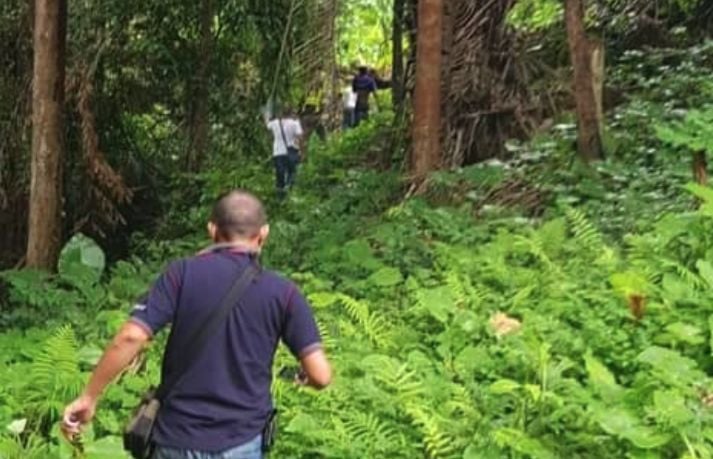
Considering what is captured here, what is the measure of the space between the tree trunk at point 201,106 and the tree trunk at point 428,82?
218 inches

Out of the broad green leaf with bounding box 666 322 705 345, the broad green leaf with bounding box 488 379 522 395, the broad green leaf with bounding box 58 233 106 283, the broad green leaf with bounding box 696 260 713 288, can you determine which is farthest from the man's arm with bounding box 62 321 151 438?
the broad green leaf with bounding box 58 233 106 283

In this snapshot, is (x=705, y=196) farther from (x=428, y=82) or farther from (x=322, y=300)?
(x=428, y=82)

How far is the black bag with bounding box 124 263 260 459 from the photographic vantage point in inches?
154

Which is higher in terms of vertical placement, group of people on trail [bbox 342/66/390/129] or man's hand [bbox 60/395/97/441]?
group of people on trail [bbox 342/66/390/129]

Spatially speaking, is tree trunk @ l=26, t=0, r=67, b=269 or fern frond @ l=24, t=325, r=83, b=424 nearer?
fern frond @ l=24, t=325, r=83, b=424

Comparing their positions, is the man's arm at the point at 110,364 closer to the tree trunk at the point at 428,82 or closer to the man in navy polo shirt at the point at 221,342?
the man in navy polo shirt at the point at 221,342

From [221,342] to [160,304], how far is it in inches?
9.2

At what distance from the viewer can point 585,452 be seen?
15.8 ft

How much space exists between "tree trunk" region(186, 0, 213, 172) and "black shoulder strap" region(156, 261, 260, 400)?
11.6 m

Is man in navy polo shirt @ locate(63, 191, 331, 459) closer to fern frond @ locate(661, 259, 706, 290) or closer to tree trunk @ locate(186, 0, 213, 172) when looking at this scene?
fern frond @ locate(661, 259, 706, 290)

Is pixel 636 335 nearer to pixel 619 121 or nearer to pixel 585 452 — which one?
pixel 585 452

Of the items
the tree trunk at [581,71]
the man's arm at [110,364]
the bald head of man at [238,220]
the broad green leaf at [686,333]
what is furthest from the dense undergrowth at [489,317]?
the bald head of man at [238,220]

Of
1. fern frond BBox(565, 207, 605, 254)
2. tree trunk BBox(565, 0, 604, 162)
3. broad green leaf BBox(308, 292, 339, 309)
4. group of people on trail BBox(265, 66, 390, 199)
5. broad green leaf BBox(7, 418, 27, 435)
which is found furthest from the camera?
group of people on trail BBox(265, 66, 390, 199)

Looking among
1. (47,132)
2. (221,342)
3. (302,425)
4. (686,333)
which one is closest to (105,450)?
(302,425)
